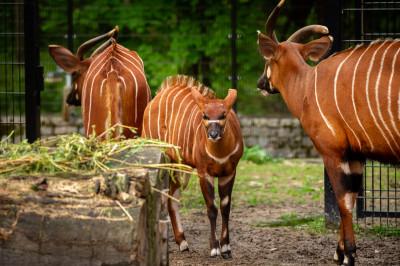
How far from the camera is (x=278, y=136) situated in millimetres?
12805

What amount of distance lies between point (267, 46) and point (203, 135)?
2.88 ft

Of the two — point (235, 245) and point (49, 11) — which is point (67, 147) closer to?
point (235, 245)


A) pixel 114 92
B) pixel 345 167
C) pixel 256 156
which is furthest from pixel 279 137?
pixel 345 167

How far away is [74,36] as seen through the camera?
40.8ft

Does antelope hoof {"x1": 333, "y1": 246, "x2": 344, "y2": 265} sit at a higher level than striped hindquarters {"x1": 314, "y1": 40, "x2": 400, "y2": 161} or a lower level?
lower

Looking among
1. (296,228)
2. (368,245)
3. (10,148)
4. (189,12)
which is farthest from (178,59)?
(10,148)

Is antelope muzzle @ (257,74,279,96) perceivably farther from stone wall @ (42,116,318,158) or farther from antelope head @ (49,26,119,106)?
stone wall @ (42,116,318,158)

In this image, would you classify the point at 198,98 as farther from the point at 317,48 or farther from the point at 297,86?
the point at 317,48

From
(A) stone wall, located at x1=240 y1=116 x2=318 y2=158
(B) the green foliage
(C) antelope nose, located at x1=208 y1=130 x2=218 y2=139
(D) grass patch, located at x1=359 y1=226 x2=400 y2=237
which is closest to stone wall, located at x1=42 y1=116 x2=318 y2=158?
(A) stone wall, located at x1=240 y1=116 x2=318 y2=158

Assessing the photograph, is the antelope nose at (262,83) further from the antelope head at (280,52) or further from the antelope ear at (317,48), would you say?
the antelope ear at (317,48)

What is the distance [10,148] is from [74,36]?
726cm

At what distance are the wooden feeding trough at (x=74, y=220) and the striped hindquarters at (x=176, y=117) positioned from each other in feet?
8.78

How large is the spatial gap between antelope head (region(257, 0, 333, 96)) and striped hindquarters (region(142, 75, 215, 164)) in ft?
1.62

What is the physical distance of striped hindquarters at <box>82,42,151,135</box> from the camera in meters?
7.70
